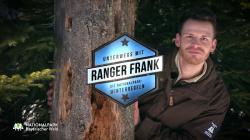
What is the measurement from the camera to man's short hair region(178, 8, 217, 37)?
4305 mm

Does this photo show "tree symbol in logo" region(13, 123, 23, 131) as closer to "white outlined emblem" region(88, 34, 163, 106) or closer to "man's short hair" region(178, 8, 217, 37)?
"white outlined emblem" region(88, 34, 163, 106)

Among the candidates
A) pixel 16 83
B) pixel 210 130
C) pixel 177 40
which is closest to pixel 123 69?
pixel 177 40

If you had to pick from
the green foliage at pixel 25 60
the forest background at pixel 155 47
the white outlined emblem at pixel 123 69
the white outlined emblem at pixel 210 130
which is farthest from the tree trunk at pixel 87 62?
the white outlined emblem at pixel 210 130

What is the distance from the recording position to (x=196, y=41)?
4.22 metres

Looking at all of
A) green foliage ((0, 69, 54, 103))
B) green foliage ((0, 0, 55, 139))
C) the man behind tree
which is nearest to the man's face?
the man behind tree

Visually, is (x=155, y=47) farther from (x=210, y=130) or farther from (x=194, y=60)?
(x=210, y=130)

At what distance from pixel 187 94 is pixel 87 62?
4.03 feet

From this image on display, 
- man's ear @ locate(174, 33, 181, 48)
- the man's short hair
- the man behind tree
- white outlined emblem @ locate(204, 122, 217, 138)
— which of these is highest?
the man's short hair

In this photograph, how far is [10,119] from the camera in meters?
4.47

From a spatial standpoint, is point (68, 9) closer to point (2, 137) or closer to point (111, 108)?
point (111, 108)

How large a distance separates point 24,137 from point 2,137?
0.25 meters

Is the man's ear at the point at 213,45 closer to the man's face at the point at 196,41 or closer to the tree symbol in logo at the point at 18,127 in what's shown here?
the man's face at the point at 196,41

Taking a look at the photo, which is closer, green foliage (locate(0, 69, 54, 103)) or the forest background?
green foliage (locate(0, 69, 54, 103))

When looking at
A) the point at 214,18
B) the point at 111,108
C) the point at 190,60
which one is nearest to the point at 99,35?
the point at 111,108
